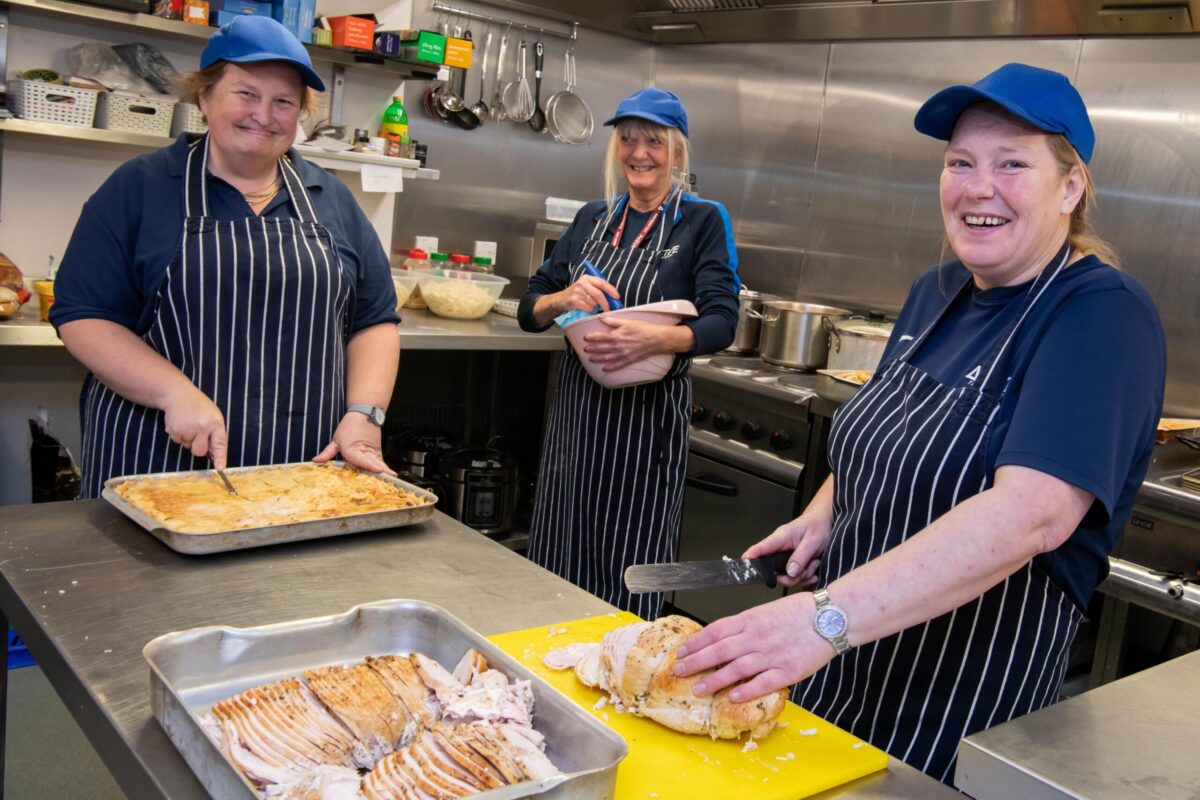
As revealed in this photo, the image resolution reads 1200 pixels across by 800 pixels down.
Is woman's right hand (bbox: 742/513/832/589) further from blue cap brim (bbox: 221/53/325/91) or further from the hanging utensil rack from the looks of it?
the hanging utensil rack

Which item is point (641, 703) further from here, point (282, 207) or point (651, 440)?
point (651, 440)

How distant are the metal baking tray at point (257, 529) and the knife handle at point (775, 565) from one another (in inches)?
22.6

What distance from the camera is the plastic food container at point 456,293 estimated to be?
4.10 m

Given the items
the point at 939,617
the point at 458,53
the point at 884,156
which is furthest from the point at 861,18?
the point at 939,617

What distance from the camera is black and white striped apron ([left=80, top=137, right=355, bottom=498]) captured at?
6.68ft

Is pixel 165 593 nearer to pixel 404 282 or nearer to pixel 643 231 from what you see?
pixel 643 231

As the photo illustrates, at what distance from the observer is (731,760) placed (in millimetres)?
1188

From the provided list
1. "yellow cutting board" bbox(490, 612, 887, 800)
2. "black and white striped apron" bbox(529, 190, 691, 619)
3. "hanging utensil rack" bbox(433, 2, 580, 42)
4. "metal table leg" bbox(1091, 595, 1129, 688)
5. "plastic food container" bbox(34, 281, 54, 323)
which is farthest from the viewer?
"hanging utensil rack" bbox(433, 2, 580, 42)

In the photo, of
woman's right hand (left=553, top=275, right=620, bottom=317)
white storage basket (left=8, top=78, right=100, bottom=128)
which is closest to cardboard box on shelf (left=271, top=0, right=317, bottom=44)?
white storage basket (left=8, top=78, right=100, bottom=128)

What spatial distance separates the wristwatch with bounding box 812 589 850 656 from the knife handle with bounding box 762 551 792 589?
43 centimetres

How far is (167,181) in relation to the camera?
2041 millimetres

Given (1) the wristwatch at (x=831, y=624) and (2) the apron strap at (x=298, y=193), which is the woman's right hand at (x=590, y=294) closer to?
(2) the apron strap at (x=298, y=193)

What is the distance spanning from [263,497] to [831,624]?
104 centimetres

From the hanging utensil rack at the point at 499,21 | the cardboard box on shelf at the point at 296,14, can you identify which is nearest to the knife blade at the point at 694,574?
the cardboard box on shelf at the point at 296,14
